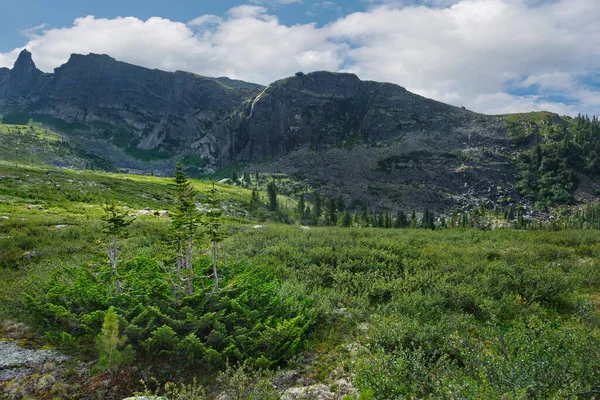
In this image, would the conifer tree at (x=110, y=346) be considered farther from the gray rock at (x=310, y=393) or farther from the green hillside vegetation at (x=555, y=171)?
the green hillside vegetation at (x=555, y=171)

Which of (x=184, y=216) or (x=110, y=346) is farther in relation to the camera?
(x=184, y=216)

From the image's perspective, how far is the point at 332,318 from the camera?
41.5ft

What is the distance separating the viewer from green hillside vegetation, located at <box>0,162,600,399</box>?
7598 mm

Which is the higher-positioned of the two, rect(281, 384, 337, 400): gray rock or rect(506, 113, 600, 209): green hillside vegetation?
rect(506, 113, 600, 209): green hillside vegetation

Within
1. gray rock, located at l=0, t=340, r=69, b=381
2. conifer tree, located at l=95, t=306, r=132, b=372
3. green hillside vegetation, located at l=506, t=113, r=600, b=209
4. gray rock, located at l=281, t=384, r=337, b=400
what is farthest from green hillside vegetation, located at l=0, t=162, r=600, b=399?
green hillside vegetation, located at l=506, t=113, r=600, b=209

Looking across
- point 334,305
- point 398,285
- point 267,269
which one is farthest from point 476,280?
point 267,269

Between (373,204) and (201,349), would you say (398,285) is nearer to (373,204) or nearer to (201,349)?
(201,349)

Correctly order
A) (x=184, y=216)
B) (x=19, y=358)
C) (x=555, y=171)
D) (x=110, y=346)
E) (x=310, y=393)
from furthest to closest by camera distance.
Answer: (x=555, y=171), (x=184, y=216), (x=19, y=358), (x=110, y=346), (x=310, y=393)

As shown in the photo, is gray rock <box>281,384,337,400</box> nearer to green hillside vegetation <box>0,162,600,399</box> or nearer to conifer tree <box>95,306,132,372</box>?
green hillside vegetation <box>0,162,600,399</box>

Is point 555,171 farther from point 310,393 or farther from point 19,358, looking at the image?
point 19,358

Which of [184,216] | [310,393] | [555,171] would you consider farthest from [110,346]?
[555,171]

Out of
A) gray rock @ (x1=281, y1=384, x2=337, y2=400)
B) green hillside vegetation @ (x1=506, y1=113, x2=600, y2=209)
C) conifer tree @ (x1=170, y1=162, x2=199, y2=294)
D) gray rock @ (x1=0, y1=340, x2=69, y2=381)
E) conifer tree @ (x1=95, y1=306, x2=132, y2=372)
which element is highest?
green hillside vegetation @ (x1=506, y1=113, x2=600, y2=209)

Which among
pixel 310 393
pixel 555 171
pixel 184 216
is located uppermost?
pixel 555 171

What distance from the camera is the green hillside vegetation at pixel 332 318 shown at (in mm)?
7598
